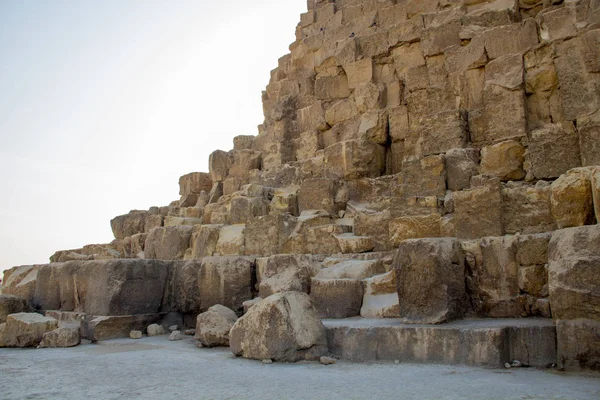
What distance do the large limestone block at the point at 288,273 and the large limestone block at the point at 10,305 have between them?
3661mm

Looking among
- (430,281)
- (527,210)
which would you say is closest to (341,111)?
(527,210)

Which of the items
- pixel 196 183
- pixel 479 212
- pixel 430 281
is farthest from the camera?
pixel 196 183

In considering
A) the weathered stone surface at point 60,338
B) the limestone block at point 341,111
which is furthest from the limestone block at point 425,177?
the weathered stone surface at point 60,338

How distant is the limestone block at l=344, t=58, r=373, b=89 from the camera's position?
33.9ft

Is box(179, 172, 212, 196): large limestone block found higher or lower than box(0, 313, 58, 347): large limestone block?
higher

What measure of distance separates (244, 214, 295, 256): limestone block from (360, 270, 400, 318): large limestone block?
7.33 feet

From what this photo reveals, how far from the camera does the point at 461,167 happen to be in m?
6.93

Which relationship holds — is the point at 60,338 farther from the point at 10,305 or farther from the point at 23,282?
the point at 23,282

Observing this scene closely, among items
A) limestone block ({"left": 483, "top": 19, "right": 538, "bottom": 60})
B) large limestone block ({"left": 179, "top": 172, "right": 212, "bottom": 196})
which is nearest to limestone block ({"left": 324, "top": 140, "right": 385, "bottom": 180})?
limestone block ({"left": 483, "top": 19, "right": 538, "bottom": 60})

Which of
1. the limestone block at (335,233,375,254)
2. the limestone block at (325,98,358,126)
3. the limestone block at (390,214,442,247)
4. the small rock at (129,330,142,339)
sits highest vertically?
the limestone block at (325,98,358,126)

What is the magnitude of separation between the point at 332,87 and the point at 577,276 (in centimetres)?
767

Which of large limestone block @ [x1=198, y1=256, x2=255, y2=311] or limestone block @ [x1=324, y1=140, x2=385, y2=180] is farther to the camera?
limestone block @ [x1=324, y1=140, x2=385, y2=180]

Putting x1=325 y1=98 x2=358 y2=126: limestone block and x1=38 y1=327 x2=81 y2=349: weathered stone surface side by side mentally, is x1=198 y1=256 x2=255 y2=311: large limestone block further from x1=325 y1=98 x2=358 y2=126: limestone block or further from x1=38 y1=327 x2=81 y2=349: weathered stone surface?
x1=325 y1=98 x2=358 y2=126: limestone block

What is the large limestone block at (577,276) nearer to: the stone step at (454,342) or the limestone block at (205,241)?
the stone step at (454,342)
